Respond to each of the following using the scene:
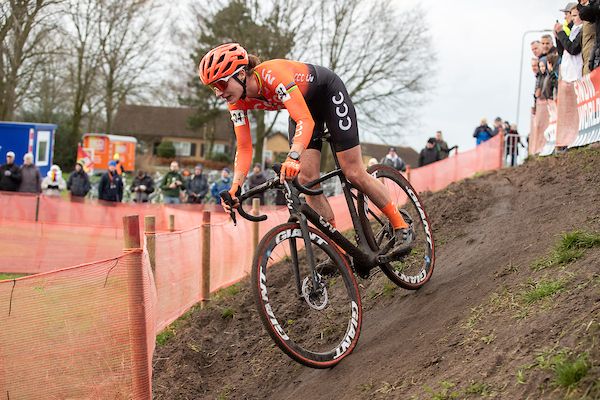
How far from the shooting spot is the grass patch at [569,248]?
4297mm

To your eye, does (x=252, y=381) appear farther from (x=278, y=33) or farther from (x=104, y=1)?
(x=104, y=1)

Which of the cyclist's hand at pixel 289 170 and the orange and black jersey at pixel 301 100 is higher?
the orange and black jersey at pixel 301 100

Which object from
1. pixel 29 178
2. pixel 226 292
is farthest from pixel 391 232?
pixel 29 178

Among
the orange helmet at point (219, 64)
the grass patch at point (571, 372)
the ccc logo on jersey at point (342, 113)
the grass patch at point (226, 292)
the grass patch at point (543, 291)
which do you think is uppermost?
the orange helmet at point (219, 64)

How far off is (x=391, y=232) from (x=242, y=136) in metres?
1.71

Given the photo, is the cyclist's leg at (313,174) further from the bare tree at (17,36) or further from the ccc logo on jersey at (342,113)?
the bare tree at (17,36)

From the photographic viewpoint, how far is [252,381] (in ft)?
15.6

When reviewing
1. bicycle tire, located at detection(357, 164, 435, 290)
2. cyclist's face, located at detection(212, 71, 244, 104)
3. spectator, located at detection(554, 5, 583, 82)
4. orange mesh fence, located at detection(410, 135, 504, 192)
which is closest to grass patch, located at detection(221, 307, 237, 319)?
bicycle tire, located at detection(357, 164, 435, 290)

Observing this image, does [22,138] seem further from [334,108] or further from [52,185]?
[334,108]

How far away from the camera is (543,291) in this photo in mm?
3822

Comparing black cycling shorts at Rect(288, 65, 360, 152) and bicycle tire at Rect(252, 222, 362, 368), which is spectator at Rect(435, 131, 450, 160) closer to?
bicycle tire at Rect(252, 222, 362, 368)

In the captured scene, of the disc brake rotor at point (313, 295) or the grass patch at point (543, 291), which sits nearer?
the grass patch at point (543, 291)

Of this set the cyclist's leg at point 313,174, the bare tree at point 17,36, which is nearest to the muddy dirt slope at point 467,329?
the cyclist's leg at point 313,174

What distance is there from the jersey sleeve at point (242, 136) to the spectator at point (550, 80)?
29.3ft
